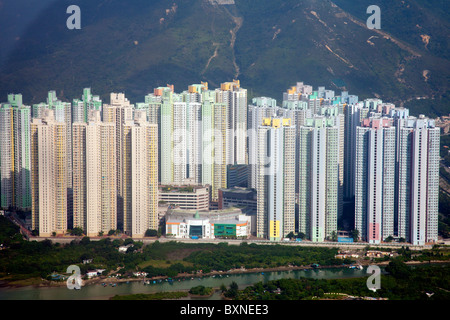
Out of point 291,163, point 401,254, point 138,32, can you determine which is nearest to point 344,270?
point 401,254

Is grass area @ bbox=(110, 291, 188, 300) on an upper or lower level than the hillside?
lower

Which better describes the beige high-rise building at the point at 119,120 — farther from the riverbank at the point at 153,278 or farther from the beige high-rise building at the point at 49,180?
the riverbank at the point at 153,278

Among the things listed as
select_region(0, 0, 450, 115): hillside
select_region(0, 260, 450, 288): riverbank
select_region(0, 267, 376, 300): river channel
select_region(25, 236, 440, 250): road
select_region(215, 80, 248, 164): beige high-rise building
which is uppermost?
select_region(0, 0, 450, 115): hillside

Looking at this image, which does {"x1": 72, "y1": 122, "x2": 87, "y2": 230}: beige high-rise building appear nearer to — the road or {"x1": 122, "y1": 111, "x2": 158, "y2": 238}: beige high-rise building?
the road

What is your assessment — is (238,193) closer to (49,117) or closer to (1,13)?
(49,117)

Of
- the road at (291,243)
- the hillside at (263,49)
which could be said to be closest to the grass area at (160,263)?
the road at (291,243)

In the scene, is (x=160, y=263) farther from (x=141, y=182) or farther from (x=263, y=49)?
(x=263, y=49)

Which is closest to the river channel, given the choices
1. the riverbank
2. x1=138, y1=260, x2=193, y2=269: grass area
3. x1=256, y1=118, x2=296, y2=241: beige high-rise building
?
the riverbank
